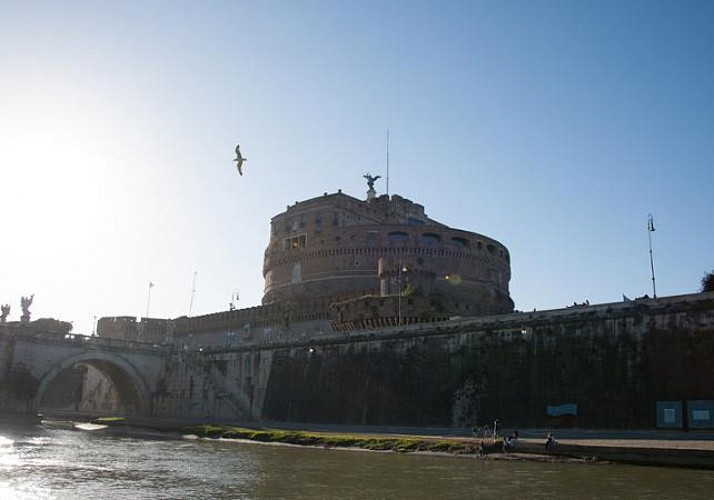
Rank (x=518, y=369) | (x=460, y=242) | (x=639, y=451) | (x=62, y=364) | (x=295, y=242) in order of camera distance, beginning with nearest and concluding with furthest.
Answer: (x=639, y=451), (x=518, y=369), (x=62, y=364), (x=460, y=242), (x=295, y=242)

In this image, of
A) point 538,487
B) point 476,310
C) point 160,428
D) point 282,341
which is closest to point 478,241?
point 476,310

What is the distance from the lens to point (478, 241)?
72.2 metres

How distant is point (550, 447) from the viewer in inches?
1046

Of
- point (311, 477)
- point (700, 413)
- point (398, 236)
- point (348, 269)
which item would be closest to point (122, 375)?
point (348, 269)

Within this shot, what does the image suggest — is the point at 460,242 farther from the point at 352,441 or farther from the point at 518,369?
the point at 352,441

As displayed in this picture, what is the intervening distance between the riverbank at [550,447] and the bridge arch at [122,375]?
24014 millimetres

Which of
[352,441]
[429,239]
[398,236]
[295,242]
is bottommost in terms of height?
[352,441]

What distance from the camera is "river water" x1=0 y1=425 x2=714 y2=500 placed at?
18719mm

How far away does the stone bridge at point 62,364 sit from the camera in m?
49.7

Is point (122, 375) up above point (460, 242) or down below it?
below

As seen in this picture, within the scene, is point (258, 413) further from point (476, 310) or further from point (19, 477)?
point (19, 477)

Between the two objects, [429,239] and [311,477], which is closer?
[311,477]

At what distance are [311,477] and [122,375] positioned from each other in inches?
1680

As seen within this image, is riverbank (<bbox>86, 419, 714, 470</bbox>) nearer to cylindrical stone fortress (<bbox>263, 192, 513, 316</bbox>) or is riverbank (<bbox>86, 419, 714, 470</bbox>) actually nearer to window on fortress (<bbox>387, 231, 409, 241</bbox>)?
cylindrical stone fortress (<bbox>263, 192, 513, 316</bbox>)
